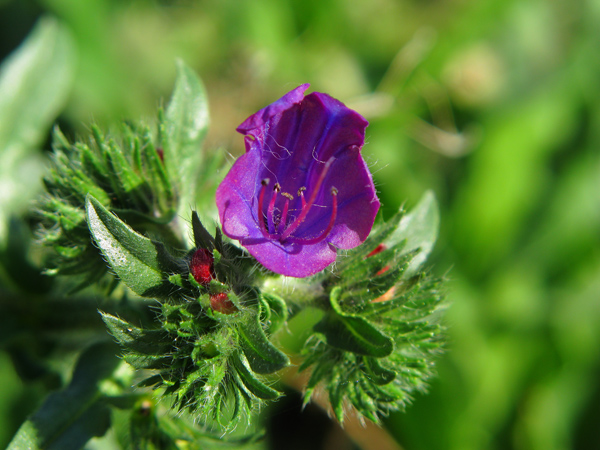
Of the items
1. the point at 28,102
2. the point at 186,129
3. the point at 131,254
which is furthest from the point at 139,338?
the point at 28,102

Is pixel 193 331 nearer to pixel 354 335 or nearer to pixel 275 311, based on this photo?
pixel 275 311

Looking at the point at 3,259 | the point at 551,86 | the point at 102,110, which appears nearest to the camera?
the point at 3,259

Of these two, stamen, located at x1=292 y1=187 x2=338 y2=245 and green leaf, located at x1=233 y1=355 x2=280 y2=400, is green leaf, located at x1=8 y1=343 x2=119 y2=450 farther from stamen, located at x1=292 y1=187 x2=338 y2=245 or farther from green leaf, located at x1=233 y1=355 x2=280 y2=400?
stamen, located at x1=292 y1=187 x2=338 y2=245

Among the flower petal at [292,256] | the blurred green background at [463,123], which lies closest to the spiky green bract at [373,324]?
the flower petal at [292,256]

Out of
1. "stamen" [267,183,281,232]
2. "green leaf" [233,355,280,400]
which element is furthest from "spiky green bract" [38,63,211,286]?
"green leaf" [233,355,280,400]

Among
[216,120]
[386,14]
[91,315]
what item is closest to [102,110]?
[216,120]

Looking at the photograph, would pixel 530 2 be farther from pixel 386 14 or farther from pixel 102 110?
pixel 102 110
